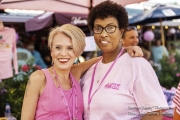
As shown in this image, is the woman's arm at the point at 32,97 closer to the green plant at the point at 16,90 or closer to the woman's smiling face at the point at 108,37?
the woman's smiling face at the point at 108,37

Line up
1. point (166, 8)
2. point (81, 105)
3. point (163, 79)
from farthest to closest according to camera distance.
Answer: point (163, 79), point (166, 8), point (81, 105)

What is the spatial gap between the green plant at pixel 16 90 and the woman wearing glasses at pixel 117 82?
2.08 metres

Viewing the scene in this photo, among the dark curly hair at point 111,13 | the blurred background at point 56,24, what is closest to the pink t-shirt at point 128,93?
the dark curly hair at point 111,13

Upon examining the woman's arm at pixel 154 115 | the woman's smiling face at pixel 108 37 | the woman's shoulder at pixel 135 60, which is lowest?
the woman's arm at pixel 154 115

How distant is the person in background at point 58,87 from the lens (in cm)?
185

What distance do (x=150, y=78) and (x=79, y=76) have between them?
68 centimetres

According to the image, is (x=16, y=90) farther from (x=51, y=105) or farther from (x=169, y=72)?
(x=169, y=72)

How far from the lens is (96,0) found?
3717 mm

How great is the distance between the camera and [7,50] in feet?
16.1

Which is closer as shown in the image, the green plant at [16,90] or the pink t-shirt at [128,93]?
the pink t-shirt at [128,93]

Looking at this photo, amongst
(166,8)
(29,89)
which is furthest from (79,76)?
(166,8)

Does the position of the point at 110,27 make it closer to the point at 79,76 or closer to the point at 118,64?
the point at 118,64

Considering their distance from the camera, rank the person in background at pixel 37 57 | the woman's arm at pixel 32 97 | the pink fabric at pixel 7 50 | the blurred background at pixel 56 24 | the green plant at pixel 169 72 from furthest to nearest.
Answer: the person in background at pixel 37 57 → the green plant at pixel 169 72 → the pink fabric at pixel 7 50 → the blurred background at pixel 56 24 → the woman's arm at pixel 32 97

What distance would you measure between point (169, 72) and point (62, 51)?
4.61 meters
